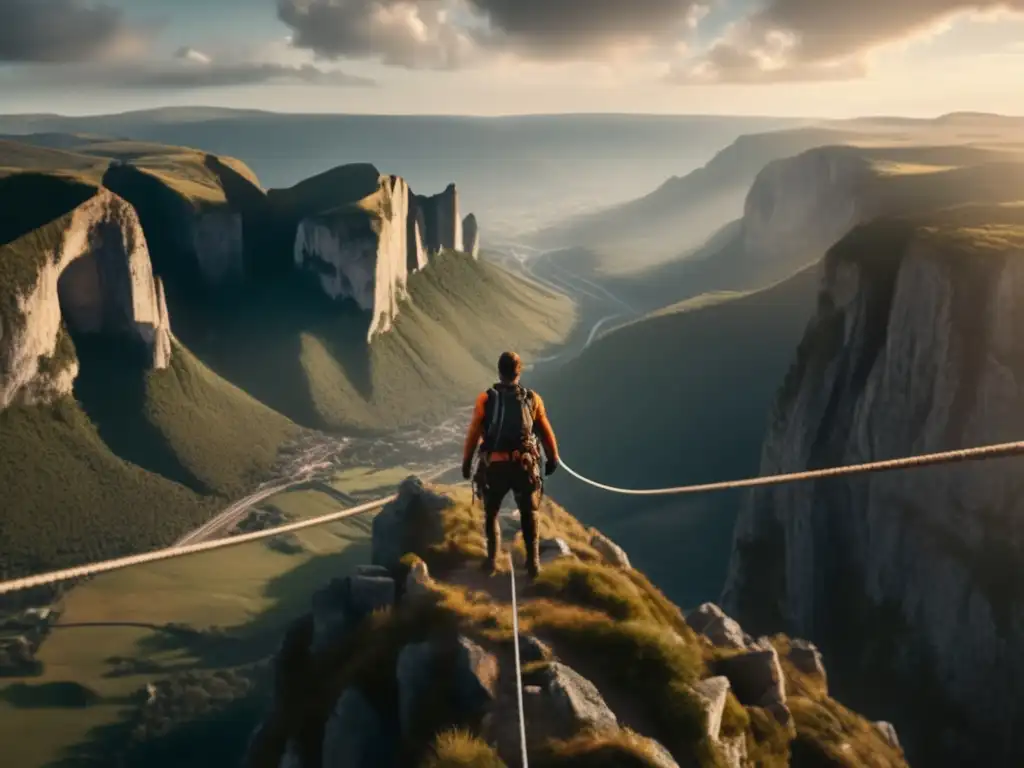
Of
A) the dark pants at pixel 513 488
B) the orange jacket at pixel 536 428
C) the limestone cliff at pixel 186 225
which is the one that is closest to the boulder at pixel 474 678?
the dark pants at pixel 513 488

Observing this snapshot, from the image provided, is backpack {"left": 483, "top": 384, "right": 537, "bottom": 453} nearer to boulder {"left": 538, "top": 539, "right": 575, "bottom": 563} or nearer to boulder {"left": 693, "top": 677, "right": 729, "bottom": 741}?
boulder {"left": 693, "top": 677, "right": 729, "bottom": 741}

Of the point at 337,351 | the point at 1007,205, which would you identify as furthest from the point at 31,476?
the point at 1007,205

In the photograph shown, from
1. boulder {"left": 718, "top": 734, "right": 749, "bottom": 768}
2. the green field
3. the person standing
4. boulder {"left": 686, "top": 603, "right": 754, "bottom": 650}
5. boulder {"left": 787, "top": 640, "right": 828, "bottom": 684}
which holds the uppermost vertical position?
the person standing

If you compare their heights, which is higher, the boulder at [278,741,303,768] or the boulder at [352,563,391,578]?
the boulder at [352,563,391,578]

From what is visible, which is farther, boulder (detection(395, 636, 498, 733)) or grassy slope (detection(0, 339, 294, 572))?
grassy slope (detection(0, 339, 294, 572))

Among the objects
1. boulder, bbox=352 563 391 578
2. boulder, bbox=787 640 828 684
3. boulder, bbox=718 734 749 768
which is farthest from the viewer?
boulder, bbox=787 640 828 684

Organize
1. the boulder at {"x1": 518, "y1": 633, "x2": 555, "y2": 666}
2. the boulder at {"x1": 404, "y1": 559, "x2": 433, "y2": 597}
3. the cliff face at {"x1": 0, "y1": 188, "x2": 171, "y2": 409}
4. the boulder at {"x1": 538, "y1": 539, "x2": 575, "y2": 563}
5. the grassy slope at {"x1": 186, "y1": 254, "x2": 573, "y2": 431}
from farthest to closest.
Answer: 1. the grassy slope at {"x1": 186, "y1": 254, "x2": 573, "y2": 431}
2. the cliff face at {"x1": 0, "y1": 188, "x2": 171, "y2": 409}
3. the boulder at {"x1": 538, "y1": 539, "x2": 575, "y2": 563}
4. the boulder at {"x1": 404, "y1": 559, "x2": 433, "y2": 597}
5. the boulder at {"x1": 518, "y1": 633, "x2": 555, "y2": 666}

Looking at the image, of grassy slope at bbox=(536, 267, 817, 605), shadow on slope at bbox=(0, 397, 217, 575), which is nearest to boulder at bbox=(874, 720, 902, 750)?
grassy slope at bbox=(536, 267, 817, 605)
